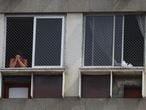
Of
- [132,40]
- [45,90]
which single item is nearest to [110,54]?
[132,40]

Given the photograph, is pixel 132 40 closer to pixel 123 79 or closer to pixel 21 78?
pixel 123 79

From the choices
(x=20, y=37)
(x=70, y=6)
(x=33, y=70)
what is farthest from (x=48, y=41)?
(x=70, y=6)

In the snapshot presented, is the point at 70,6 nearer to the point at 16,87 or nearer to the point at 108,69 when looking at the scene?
the point at 108,69

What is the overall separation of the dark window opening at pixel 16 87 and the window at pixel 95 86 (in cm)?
190

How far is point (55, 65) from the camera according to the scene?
26297mm

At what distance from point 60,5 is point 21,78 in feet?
9.12

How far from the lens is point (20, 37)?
2675cm

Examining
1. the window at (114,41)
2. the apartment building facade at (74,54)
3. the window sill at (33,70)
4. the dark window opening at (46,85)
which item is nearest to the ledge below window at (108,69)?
the apartment building facade at (74,54)

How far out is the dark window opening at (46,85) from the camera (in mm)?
26188

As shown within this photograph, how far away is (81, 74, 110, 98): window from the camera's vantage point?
2594 cm

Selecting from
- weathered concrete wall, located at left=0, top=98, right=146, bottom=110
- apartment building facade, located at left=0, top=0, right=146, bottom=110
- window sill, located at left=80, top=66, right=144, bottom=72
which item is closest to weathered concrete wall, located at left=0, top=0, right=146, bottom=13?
apartment building facade, located at left=0, top=0, right=146, bottom=110

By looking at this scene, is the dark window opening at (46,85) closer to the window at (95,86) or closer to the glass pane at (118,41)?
the window at (95,86)

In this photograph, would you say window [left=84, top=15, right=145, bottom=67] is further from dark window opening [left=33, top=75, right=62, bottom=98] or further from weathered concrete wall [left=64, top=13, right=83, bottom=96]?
dark window opening [left=33, top=75, right=62, bottom=98]

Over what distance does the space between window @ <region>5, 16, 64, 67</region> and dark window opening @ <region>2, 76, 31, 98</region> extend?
518mm
